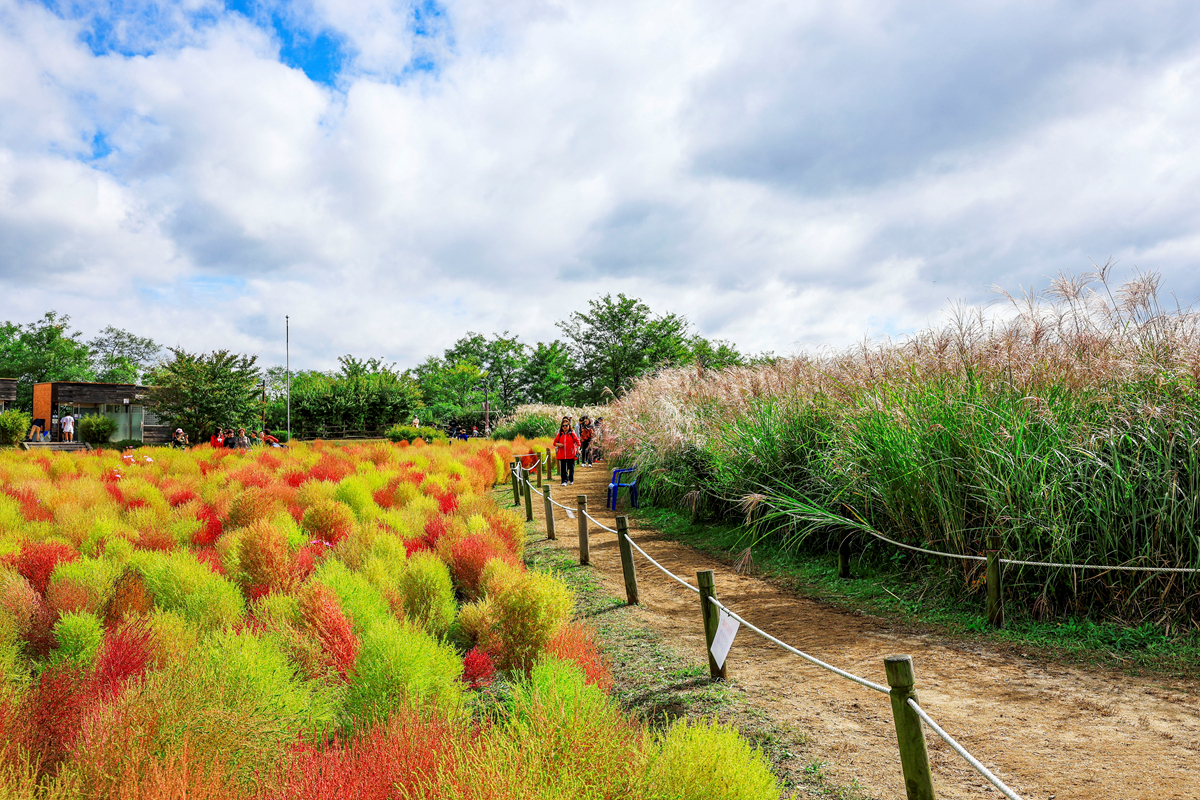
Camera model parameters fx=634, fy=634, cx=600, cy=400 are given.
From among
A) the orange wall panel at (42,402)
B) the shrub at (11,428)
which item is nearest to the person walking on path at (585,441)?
the shrub at (11,428)

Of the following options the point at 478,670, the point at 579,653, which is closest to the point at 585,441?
the point at 478,670

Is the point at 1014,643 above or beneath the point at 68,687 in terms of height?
beneath

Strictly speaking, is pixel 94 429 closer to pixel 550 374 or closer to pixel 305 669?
pixel 550 374

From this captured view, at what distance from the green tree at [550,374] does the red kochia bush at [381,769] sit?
4184 cm

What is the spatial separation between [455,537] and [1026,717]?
4.63 meters

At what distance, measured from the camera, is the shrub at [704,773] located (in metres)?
1.88

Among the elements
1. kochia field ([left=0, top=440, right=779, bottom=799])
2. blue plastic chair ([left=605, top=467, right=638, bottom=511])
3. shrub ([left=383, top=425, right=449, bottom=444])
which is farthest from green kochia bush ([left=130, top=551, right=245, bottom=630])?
shrub ([left=383, top=425, right=449, bottom=444])

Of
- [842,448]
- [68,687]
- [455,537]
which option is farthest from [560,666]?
[842,448]

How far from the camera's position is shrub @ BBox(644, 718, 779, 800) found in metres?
1.88

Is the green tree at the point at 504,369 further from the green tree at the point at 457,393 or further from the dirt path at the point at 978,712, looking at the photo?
the dirt path at the point at 978,712

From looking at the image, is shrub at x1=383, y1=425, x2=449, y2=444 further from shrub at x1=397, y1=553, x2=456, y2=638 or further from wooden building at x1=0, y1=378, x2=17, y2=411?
shrub at x1=397, y1=553, x2=456, y2=638

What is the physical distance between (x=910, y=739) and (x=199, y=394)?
29438mm

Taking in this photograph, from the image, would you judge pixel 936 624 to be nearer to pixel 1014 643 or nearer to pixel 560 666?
pixel 1014 643

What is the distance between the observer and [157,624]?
333cm
